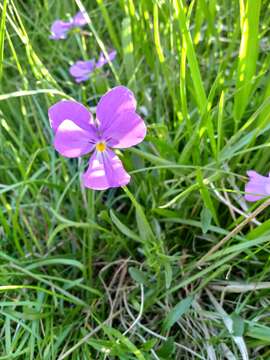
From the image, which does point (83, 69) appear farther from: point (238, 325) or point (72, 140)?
point (238, 325)

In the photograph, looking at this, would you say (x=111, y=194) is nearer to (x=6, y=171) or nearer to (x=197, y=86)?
(x=6, y=171)

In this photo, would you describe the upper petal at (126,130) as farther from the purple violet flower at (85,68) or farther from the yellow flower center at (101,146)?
the purple violet flower at (85,68)

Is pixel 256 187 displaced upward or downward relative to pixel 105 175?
downward

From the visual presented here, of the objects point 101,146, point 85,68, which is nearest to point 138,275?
point 101,146

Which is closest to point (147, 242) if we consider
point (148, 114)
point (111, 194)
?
point (111, 194)

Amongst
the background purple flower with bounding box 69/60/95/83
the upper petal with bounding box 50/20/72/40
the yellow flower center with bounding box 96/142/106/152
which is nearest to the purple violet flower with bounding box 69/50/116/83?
the background purple flower with bounding box 69/60/95/83

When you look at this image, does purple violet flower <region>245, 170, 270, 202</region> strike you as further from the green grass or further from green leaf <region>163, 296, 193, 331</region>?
green leaf <region>163, 296, 193, 331</region>

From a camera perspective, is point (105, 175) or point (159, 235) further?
point (159, 235)
